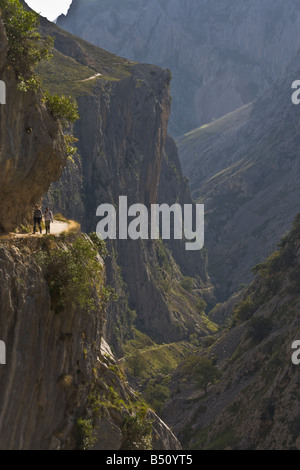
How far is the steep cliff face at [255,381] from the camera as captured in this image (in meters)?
89.2

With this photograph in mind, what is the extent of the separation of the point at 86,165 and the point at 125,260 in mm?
32814

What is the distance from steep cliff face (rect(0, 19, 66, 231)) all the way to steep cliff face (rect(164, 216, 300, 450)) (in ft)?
168

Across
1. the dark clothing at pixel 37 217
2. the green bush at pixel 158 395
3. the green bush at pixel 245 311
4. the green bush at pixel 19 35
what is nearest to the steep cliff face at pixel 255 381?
the green bush at pixel 245 311

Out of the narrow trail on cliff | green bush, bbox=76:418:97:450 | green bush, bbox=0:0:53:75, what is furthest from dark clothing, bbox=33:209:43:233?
green bush, bbox=76:418:97:450

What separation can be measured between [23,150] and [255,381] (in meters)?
67.8

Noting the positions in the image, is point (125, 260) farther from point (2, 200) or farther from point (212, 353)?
point (2, 200)

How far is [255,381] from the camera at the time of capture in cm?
10250

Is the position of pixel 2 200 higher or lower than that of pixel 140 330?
higher

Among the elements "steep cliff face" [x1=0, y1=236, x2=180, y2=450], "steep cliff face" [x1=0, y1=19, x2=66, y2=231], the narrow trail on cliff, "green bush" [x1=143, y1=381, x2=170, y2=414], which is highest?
"steep cliff face" [x1=0, y1=19, x2=66, y2=231]

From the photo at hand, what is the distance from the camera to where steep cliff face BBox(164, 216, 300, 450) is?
3514 inches

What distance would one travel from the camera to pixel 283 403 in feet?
295

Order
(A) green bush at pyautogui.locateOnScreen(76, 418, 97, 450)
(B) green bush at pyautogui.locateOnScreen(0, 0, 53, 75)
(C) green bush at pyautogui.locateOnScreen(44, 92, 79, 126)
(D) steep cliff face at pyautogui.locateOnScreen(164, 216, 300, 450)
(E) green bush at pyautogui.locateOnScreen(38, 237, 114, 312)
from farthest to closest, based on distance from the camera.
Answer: (D) steep cliff face at pyautogui.locateOnScreen(164, 216, 300, 450) < (C) green bush at pyautogui.locateOnScreen(44, 92, 79, 126) < (B) green bush at pyautogui.locateOnScreen(0, 0, 53, 75) < (A) green bush at pyautogui.locateOnScreen(76, 418, 97, 450) < (E) green bush at pyautogui.locateOnScreen(38, 237, 114, 312)

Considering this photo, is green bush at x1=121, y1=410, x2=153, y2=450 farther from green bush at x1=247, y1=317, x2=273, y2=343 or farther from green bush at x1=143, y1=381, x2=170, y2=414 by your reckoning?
green bush at x1=143, y1=381, x2=170, y2=414
